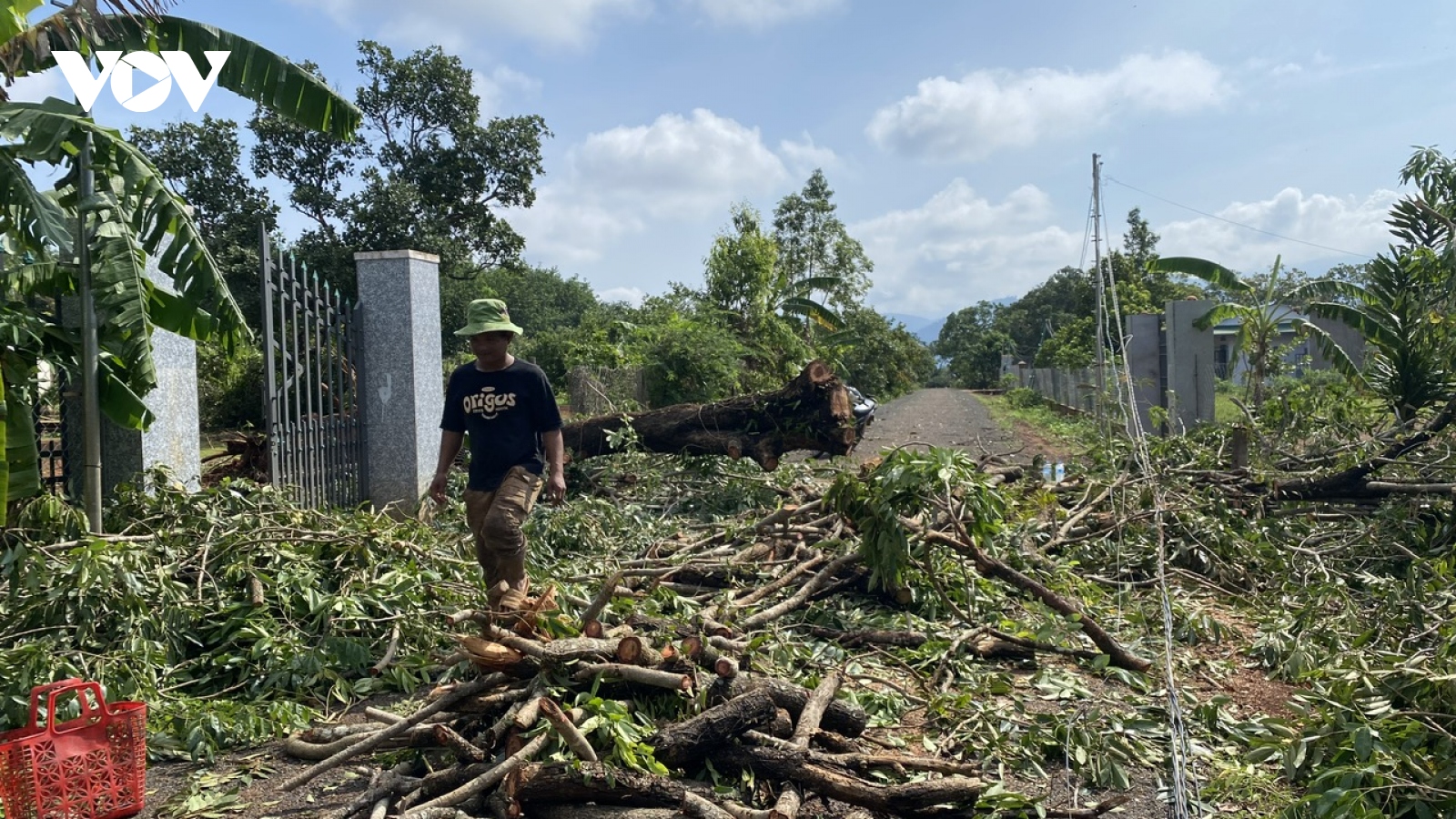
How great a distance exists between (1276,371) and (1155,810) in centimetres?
1541

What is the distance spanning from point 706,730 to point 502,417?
2.43 metres

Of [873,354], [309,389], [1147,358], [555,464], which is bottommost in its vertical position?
[555,464]

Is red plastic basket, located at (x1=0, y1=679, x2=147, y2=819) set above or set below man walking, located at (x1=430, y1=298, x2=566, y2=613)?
below

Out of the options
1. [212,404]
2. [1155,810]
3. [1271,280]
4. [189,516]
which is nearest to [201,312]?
[189,516]

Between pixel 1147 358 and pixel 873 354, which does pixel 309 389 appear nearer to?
pixel 1147 358

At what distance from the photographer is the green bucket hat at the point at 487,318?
531cm

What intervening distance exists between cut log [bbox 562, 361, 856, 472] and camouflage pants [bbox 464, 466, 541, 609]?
408 centimetres

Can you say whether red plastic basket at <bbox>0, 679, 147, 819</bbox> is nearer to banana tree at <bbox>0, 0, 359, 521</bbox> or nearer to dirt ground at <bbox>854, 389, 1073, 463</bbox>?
banana tree at <bbox>0, 0, 359, 521</bbox>

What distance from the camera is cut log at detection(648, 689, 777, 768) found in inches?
141

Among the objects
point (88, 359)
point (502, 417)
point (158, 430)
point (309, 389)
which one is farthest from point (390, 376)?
point (502, 417)

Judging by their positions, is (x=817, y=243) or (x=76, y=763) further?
(x=817, y=243)

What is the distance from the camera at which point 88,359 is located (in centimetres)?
606

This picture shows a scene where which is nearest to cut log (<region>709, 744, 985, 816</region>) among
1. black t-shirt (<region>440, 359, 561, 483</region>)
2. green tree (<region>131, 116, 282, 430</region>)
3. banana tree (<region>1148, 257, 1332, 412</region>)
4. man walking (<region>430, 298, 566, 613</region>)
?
man walking (<region>430, 298, 566, 613</region>)

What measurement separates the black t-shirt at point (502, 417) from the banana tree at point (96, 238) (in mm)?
2051
